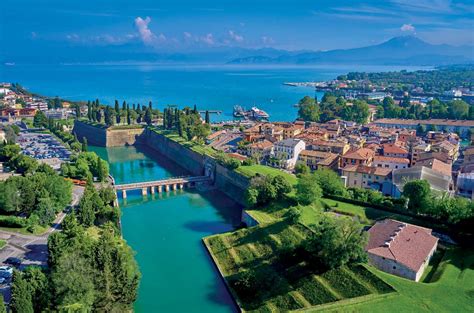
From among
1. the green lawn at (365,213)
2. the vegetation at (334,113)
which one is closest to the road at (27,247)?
the green lawn at (365,213)

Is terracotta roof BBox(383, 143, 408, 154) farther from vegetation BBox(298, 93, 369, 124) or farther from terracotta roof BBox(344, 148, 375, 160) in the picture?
vegetation BBox(298, 93, 369, 124)

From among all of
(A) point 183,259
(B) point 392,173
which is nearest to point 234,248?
(A) point 183,259

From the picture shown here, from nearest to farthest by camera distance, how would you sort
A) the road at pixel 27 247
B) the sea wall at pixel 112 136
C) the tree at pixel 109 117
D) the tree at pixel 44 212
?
the road at pixel 27 247, the tree at pixel 44 212, the sea wall at pixel 112 136, the tree at pixel 109 117

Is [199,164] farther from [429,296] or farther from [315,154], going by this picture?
[429,296]

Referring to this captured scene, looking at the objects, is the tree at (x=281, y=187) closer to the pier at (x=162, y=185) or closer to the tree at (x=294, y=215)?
the tree at (x=294, y=215)

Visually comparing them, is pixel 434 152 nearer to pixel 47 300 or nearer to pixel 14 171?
pixel 47 300

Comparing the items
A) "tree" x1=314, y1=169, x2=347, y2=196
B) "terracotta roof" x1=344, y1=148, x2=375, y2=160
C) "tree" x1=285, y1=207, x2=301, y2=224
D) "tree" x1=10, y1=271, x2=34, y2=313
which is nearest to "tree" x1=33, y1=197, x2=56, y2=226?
"tree" x1=10, y1=271, x2=34, y2=313
